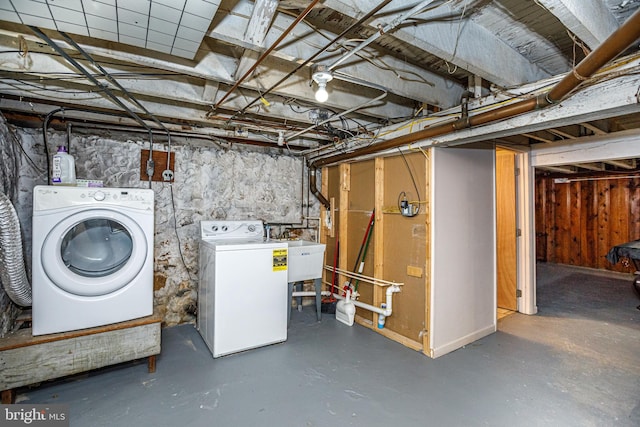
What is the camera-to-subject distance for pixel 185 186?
129 inches

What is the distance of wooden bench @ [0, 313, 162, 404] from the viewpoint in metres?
1.86

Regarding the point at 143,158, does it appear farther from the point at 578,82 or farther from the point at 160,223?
the point at 578,82

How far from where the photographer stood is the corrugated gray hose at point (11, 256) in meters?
1.79

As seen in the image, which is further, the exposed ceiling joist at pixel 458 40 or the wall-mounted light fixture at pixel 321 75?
the wall-mounted light fixture at pixel 321 75

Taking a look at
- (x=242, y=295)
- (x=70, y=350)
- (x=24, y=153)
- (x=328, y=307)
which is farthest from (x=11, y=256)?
(x=328, y=307)

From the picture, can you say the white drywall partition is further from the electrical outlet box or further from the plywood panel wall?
the electrical outlet box

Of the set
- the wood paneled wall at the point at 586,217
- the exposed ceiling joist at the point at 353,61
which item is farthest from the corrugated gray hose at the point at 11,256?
the wood paneled wall at the point at 586,217

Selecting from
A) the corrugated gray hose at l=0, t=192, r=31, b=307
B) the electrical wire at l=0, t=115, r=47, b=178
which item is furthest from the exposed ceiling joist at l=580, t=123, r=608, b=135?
the electrical wire at l=0, t=115, r=47, b=178

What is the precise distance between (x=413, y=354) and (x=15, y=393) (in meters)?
2.85

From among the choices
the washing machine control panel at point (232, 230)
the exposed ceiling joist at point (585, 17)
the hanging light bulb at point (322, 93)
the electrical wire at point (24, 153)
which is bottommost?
the washing machine control panel at point (232, 230)

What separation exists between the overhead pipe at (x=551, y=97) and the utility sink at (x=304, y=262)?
1.09 metres

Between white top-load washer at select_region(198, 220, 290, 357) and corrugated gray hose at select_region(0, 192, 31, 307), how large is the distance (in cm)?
119

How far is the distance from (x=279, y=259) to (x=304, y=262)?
50 cm

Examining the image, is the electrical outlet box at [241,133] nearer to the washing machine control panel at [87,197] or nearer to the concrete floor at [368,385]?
the washing machine control panel at [87,197]
